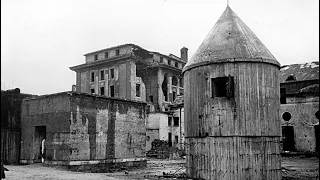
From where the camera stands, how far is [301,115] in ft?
139

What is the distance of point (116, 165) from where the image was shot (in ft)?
90.9

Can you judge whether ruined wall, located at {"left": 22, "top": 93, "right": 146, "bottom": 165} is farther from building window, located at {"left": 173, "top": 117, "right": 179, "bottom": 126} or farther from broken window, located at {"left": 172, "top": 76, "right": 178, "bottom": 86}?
broken window, located at {"left": 172, "top": 76, "right": 178, "bottom": 86}

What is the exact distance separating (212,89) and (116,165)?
12.4 metres

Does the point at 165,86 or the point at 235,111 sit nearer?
the point at 235,111

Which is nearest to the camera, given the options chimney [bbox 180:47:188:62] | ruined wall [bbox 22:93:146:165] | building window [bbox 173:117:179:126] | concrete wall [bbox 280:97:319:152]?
ruined wall [bbox 22:93:146:165]

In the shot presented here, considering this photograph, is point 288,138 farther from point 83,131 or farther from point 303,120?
point 83,131

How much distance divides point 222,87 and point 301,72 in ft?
111

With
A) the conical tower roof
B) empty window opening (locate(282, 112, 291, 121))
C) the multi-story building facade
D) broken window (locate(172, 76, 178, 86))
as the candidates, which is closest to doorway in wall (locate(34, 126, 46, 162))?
the conical tower roof

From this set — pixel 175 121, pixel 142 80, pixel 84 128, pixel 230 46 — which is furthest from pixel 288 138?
pixel 230 46

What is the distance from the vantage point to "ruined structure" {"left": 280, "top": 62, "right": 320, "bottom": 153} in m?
41.0

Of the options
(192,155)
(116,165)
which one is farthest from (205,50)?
(116,165)

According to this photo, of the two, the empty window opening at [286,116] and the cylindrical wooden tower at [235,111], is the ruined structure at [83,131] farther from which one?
the empty window opening at [286,116]

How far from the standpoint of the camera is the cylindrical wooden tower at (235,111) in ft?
59.2

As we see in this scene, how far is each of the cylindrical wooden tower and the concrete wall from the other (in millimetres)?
23530
